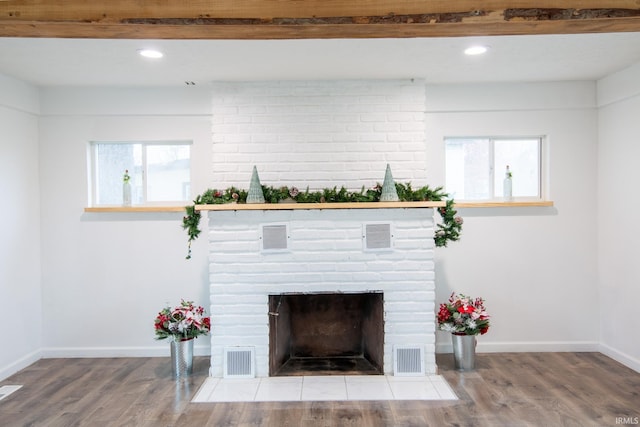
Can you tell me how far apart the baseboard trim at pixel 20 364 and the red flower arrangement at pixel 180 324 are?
3.96 feet

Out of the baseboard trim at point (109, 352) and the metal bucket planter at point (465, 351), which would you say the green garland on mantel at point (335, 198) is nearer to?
the metal bucket planter at point (465, 351)

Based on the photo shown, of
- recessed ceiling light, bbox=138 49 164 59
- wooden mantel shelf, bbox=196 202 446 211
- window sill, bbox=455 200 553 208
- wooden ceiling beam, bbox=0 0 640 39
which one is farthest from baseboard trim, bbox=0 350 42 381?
window sill, bbox=455 200 553 208

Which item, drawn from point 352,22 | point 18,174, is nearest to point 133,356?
point 18,174

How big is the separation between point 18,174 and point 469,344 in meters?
3.93

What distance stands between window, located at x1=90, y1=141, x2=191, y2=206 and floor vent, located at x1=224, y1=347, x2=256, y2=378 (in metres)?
1.47

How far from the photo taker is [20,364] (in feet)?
12.8

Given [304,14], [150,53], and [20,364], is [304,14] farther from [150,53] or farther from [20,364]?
[20,364]

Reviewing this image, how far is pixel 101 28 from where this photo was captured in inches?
85.8

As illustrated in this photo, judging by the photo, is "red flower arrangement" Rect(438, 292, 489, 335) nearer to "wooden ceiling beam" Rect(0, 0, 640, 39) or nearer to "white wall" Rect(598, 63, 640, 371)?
"white wall" Rect(598, 63, 640, 371)

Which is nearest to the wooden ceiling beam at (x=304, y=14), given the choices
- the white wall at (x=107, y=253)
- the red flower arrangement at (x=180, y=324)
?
the white wall at (x=107, y=253)

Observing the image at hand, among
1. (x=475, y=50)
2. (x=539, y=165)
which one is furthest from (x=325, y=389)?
(x=539, y=165)

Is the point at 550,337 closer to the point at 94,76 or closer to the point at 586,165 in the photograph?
the point at 586,165

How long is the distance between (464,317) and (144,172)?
3.06m

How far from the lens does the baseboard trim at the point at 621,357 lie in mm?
3723
